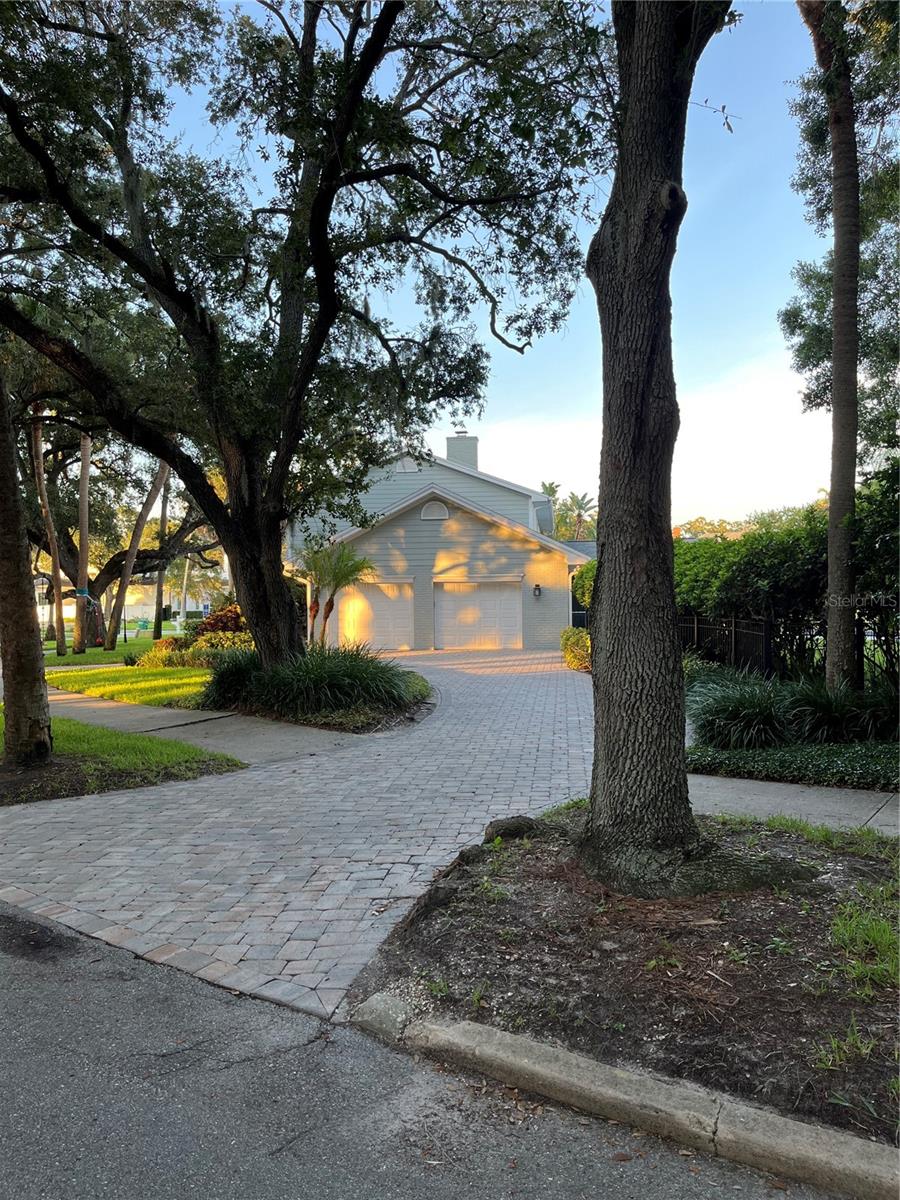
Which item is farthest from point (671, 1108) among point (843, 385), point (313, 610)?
point (313, 610)

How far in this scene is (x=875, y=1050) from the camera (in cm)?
268

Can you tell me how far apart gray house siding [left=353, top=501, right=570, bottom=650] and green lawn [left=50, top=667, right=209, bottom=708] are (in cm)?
869

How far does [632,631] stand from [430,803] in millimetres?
3289

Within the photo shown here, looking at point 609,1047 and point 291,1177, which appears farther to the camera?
point 609,1047

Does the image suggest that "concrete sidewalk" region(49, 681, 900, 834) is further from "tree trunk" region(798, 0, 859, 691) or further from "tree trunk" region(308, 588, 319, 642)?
"tree trunk" region(308, 588, 319, 642)

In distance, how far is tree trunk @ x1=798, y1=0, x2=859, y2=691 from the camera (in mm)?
8383

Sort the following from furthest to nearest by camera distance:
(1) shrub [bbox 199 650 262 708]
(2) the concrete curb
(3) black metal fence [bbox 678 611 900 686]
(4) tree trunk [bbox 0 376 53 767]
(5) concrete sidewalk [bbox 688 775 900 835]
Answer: (1) shrub [bbox 199 650 262 708]
(3) black metal fence [bbox 678 611 900 686]
(4) tree trunk [bbox 0 376 53 767]
(5) concrete sidewalk [bbox 688 775 900 835]
(2) the concrete curb

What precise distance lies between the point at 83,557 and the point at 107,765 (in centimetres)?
2030

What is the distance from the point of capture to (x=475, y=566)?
83.7 ft

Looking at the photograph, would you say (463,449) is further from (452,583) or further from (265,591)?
(265,591)

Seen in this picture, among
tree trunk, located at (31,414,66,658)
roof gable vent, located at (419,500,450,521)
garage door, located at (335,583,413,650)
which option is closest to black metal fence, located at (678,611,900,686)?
roof gable vent, located at (419,500,450,521)

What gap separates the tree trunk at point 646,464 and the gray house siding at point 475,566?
21.2 meters

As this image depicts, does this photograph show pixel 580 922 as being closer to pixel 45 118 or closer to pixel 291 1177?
pixel 291 1177

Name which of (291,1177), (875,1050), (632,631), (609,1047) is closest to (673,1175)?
(609,1047)
